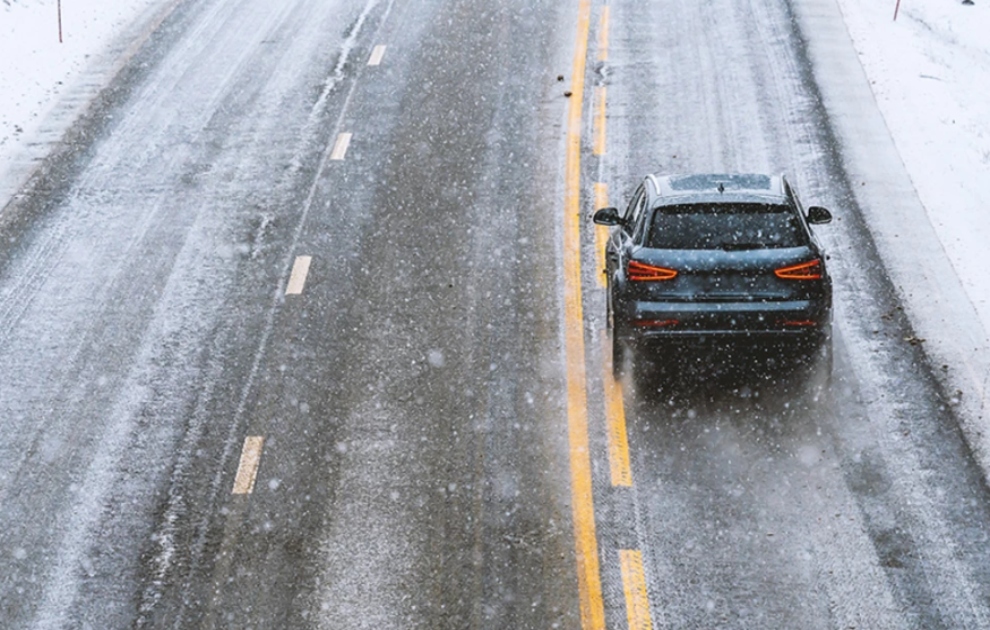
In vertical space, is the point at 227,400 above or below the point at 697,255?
below

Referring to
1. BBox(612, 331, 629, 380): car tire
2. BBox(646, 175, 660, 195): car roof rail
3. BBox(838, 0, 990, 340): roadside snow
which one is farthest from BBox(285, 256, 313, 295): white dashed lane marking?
BBox(838, 0, 990, 340): roadside snow

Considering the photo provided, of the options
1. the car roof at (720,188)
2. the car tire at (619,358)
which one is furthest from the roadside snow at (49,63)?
the car roof at (720,188)

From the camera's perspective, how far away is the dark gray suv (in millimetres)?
11945

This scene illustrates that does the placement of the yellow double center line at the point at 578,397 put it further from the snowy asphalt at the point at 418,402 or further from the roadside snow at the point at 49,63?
the roadside snow at the point at 49,63

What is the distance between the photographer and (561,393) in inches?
506

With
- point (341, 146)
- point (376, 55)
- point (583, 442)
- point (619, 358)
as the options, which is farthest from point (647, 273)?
point (376, 55)

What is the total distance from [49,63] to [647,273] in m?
13.7

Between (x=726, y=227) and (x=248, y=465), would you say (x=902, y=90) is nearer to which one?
(x=726, y=227)

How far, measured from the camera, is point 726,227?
12.2 meters

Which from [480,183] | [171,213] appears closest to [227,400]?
[171,213]

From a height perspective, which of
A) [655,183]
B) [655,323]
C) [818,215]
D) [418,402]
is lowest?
[418,402]

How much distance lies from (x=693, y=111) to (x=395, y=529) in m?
11.1

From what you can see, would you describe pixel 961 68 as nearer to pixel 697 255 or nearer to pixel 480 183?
pixel 480 183

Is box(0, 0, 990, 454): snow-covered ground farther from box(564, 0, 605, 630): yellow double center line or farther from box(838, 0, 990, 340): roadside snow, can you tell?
box(564, 0, 605, 630): yellow double center line
